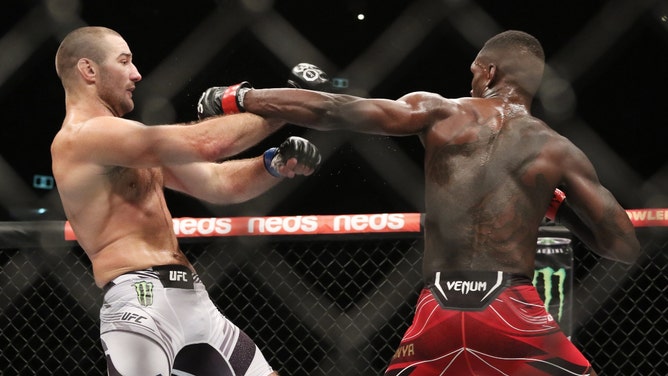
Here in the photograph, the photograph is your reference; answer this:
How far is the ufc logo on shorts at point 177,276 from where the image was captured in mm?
2322

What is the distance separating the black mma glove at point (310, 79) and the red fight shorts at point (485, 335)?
0.57 meters

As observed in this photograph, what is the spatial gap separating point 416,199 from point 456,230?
304 cm

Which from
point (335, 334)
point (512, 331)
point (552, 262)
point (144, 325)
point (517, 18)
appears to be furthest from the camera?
point (517, 18)

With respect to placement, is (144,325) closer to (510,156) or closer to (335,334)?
(510,156)

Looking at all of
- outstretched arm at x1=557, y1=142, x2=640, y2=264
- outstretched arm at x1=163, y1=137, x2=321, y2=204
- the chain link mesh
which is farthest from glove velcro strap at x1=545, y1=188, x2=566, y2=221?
the chain link mesh

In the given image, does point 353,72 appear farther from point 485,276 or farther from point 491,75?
point 485,276

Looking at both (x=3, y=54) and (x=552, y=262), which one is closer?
(x=552, y=262)

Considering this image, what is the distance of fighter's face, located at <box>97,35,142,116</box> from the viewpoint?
8.06ft

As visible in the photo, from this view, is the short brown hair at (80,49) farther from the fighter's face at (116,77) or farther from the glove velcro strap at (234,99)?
the glove velcro strap at (234,99)

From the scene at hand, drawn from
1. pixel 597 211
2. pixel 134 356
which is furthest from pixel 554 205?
pixel 134 356

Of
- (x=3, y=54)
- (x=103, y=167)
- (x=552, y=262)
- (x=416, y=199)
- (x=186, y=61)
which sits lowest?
(x=3, y=54)

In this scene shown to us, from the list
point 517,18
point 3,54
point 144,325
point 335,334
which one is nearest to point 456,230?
point 144,325

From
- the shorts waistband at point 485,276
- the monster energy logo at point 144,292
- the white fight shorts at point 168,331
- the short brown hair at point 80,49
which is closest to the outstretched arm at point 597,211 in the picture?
the shorts waistband at point 485,276

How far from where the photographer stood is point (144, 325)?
7.22 ft
